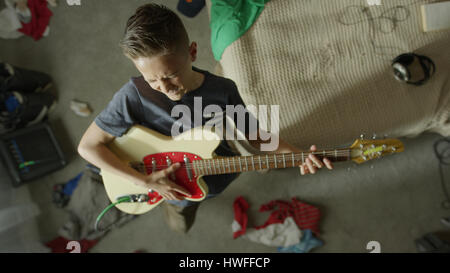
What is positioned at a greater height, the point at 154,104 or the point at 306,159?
the point at 154,104

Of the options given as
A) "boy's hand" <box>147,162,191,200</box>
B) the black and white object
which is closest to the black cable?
the black and white object

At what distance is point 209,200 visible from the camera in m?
0.92

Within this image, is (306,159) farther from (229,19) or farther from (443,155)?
(443,155)

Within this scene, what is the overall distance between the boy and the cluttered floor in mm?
54

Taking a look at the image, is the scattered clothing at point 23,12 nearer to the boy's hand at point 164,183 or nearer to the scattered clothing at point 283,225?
the boy's hand at point 164,183

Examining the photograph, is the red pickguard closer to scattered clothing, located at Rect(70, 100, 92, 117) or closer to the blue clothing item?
scattered clothing, located at Rect(70, 100, 92, 117)

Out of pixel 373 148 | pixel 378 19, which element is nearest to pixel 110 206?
pixel 373 148

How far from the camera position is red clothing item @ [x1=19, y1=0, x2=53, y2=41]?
1.96ft

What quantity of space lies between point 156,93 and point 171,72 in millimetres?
83

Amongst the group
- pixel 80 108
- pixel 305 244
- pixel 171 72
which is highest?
pixel 171 72

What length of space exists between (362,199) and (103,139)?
888 millimetres

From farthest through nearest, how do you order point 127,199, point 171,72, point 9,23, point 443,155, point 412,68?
point 443,155 < point 412,68 < point 127,199 < point 9,23 < point 171,72

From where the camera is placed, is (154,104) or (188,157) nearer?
(154,104)

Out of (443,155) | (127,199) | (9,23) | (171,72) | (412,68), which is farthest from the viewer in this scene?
(443,155)
